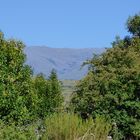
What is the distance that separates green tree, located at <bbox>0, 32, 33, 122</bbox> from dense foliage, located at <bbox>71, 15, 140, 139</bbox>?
623 centimetres

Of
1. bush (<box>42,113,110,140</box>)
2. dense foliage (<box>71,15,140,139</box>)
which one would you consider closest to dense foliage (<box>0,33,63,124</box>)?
bush (<box>42,113,110,140</box>)

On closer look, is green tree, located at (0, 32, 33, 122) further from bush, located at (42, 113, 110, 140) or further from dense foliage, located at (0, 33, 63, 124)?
bush, located at (42, 113, 110, 140)

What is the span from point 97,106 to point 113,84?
135cm

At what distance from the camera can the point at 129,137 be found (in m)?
28.8

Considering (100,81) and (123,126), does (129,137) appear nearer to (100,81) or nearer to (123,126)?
(123,126)

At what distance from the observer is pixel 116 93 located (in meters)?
28.0

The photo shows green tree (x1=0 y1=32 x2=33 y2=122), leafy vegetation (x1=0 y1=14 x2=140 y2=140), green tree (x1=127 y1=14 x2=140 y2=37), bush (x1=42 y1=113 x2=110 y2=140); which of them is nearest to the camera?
bush (x1=42 y1=113 x2=110 y2=140)

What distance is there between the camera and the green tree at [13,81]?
2080 centimetres

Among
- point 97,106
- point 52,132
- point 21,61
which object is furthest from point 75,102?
point 52,132

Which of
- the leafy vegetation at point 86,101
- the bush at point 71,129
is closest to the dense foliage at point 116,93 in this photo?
the leafy vegetation at point 86,101

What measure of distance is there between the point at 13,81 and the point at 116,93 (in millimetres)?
7847

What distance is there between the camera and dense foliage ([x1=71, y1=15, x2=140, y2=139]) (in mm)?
27828

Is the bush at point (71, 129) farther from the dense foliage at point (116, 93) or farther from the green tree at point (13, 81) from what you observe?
the dense foliage at point (116, 93)

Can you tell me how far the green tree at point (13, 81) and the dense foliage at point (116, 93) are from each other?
245 inches
